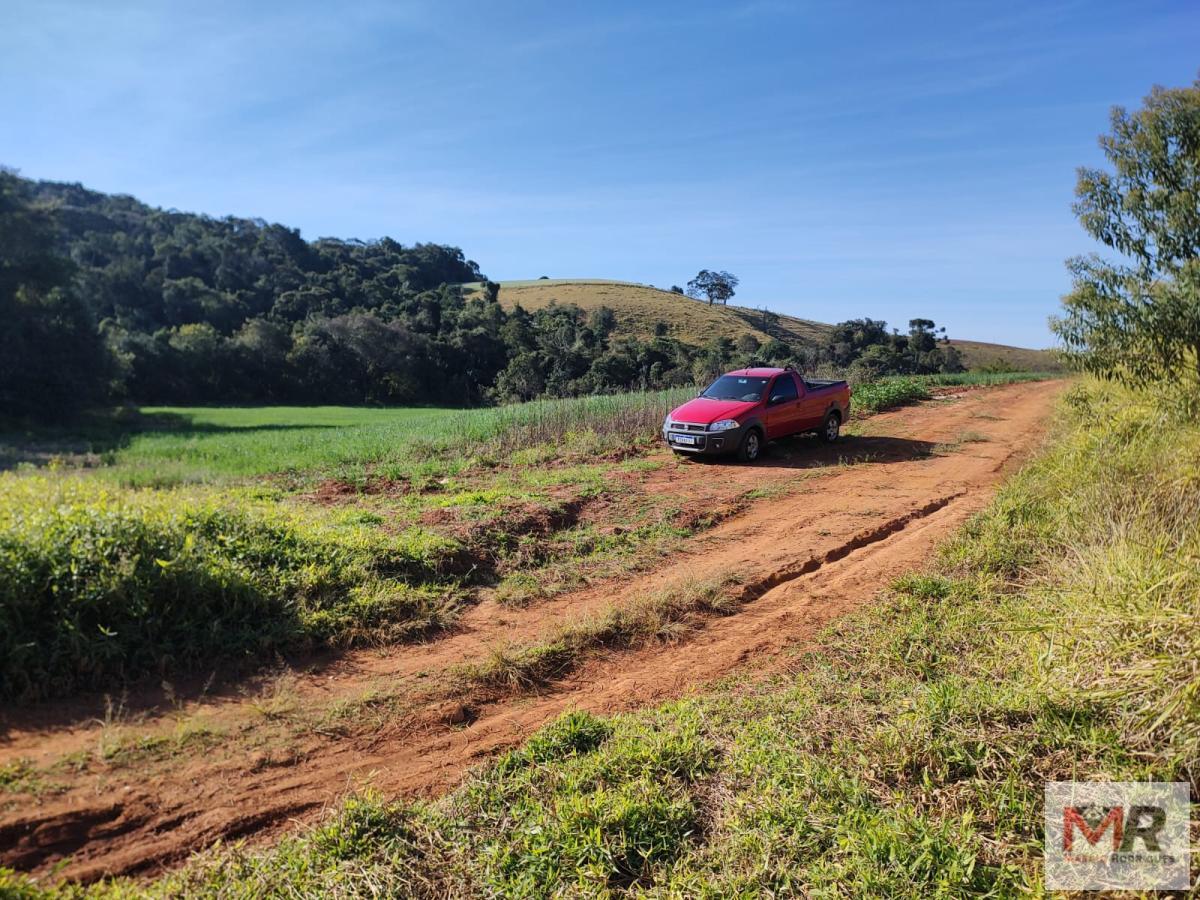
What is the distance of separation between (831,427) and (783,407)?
2238mm

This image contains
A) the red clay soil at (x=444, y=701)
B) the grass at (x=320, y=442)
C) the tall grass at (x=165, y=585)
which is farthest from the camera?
the grass at (x=320, y=442)

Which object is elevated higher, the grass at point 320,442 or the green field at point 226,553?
the grass at point 320,442

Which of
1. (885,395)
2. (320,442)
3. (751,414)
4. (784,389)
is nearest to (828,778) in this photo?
(751,414)

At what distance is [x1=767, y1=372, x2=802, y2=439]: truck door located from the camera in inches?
542

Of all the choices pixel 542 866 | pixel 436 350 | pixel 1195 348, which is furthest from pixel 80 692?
pixel 436 350

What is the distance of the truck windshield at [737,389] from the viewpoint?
13.9 metres

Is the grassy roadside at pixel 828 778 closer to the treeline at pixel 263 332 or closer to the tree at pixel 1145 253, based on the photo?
the tree at pixel 1145 253

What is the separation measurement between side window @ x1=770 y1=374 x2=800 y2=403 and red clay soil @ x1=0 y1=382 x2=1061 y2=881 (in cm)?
413

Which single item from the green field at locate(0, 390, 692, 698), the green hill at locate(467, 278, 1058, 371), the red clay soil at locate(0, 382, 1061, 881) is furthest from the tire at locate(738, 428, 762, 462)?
the green hill at locate(467, 278, 1058, 371)

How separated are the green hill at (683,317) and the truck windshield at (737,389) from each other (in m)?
47.6

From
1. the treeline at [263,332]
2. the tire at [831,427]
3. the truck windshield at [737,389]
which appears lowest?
the tire at [831,427]

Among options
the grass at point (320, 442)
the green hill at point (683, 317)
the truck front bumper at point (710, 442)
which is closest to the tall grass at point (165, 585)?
the grass at point (320, 442)

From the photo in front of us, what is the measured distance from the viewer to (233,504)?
6.66 metres

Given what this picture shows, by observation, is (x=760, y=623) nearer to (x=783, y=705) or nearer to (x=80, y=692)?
(x=783, y=705)
